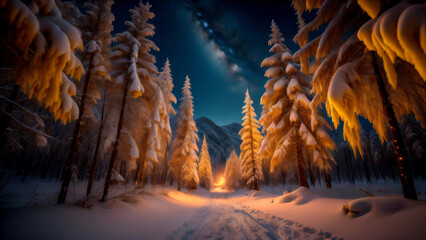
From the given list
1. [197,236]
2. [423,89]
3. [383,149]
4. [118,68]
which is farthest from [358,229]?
[383,149]

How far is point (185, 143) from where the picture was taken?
19.6 meters

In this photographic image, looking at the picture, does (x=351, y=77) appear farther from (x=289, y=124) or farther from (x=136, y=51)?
(x=136, y=51)

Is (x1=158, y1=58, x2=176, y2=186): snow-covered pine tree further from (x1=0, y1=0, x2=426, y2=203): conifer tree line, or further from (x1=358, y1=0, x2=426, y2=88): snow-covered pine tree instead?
(x1=358, y1=0, x2=426, y2=88): snow-covered pine tree

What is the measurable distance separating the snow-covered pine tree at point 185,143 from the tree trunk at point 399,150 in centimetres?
1804

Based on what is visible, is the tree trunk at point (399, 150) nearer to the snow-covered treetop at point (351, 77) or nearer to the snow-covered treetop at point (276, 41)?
the snow-covered treetop at point (351, 77)

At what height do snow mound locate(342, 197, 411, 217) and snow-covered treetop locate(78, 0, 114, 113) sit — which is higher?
snow-covered treetop locate(78, 0, 114, 113)

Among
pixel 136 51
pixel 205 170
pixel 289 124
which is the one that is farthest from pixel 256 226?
pixel 205 170

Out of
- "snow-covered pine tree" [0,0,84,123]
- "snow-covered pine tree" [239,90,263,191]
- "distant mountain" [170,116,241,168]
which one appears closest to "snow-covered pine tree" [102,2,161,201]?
"snow-covered pine tree" [0,0,84,123]

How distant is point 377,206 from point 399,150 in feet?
5.94

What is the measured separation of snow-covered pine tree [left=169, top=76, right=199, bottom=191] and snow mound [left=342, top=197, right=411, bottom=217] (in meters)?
17.4

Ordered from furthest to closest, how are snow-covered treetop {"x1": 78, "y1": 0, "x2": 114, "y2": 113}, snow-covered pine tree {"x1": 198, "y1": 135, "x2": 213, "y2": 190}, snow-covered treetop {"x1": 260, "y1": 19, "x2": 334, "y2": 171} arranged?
snow-covered pine tree {"x1": 198, "y1": 135, "x2": 213, "y2": 190} < snow-covered treetop {"x1": 260, "y1": 19, "x2": 334, "y2": 171} < snow-covered treetop {"x1": 78, "y1": 0, "x2": 114, "y2": 113}

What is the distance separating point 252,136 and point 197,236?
1560cm

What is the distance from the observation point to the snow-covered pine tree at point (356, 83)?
12.2ft

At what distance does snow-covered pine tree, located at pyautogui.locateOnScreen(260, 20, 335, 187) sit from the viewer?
8641 mm
